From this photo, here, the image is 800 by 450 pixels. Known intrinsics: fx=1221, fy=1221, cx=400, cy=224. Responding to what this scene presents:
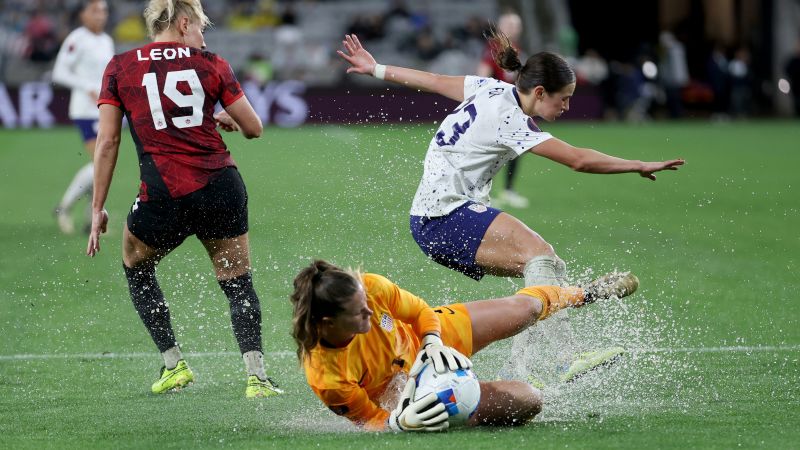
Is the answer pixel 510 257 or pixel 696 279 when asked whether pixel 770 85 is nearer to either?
pixel 696 279

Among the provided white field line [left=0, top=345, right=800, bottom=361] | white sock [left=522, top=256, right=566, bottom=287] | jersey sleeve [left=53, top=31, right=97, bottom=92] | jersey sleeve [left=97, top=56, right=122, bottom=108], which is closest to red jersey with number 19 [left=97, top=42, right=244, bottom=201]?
jersey sleeve [left=97, top=56, right=122, bottom=108]

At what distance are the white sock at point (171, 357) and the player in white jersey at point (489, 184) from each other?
144 centimetres

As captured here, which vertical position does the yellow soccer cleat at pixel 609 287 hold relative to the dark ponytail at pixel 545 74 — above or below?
below

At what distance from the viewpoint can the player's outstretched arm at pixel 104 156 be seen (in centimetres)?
614

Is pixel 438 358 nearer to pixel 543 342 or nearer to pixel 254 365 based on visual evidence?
pixel 543 342

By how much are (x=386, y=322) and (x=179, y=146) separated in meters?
1.54

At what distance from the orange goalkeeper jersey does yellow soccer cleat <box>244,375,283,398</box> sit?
3.00ft

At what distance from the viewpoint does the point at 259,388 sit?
627 cm

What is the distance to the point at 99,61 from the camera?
12164 mm

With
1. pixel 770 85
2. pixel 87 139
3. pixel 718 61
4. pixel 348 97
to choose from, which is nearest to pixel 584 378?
pixel 87 139

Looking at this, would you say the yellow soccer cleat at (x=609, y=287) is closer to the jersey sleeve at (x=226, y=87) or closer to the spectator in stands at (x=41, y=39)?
the jersey sleeve at (x=226, y=87)

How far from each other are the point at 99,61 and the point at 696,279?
6.25m

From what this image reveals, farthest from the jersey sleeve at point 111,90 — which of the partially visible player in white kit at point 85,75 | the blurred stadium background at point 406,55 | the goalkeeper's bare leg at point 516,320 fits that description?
the blurred stadium background at point 406,55

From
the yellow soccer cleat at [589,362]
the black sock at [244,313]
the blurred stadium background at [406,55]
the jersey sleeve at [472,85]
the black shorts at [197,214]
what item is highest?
the jersey sleeve at [472,85]
